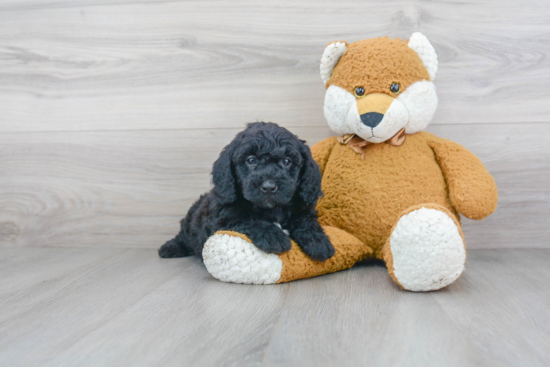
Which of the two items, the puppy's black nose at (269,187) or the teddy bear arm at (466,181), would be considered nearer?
the puppy's black nose at (269,187)

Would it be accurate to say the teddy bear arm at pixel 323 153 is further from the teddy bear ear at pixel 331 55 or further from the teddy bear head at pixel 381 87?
the teddy bear ear at pixel 331 55

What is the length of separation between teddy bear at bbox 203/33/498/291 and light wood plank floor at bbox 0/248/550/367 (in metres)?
0.07

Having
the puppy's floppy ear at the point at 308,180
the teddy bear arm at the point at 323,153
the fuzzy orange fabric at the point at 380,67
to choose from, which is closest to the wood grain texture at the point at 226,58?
the teddy bear arm at the point at 323,153

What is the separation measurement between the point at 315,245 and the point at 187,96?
0.87m

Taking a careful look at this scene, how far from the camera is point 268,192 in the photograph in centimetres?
109

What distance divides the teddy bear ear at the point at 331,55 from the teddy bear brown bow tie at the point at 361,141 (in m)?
0.22

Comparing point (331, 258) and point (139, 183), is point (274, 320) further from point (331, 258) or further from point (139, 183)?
point (139, 183)

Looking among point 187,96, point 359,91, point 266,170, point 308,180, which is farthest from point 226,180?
point 187,96

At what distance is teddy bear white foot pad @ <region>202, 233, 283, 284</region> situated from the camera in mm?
1105

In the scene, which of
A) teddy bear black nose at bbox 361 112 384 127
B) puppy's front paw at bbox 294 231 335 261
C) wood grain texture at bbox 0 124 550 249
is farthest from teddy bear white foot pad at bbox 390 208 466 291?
wood grain texture at bbox 0 124 550 249

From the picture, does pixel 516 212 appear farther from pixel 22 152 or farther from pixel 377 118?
pixel 22 152

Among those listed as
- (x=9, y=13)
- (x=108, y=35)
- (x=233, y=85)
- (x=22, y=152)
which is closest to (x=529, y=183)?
(x=233, y=85)

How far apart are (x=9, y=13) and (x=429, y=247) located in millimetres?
1861

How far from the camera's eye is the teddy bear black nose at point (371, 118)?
1.20 meters
